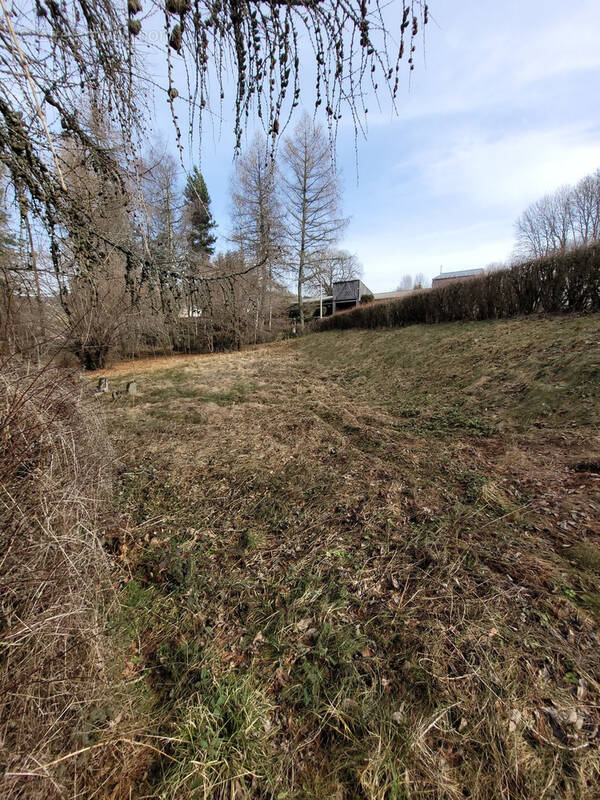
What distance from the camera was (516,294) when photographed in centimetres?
874

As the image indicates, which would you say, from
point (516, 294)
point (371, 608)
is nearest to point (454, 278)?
point (516, 294)

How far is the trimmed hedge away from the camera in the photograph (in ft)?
23.7

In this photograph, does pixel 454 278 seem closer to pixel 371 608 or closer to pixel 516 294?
pixel 516 294

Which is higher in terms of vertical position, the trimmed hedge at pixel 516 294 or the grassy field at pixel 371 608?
the trimmed hedge at pixel 516 294

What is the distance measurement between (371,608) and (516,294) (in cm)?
1003

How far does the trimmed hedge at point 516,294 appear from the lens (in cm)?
723

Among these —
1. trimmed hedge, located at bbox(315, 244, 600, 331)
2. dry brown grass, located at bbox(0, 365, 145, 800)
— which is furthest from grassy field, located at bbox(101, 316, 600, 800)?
trimmed hedge, located at bbox(315, 244, 600, 331)

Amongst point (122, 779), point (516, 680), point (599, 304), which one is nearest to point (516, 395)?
point (516, 680)

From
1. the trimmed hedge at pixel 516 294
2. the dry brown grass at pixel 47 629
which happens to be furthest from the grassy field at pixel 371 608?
the trimmed hedge at pixel 516 294

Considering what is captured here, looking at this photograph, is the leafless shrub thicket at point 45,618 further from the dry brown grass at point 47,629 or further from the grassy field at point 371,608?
the grassy field at point 371,608

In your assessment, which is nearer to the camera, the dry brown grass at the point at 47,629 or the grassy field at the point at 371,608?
the dry brown grass at the point at 47,629

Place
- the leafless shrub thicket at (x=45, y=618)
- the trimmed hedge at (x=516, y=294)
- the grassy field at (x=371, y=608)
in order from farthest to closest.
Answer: the trimmed hedge at (x=516, y=294) < the grassy field at (x=371, y=608) < the leafless shrub thicket at (x=45, y=618)

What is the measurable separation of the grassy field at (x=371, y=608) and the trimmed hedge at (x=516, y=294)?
4.49 metres

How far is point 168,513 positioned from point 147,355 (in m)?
12.2
